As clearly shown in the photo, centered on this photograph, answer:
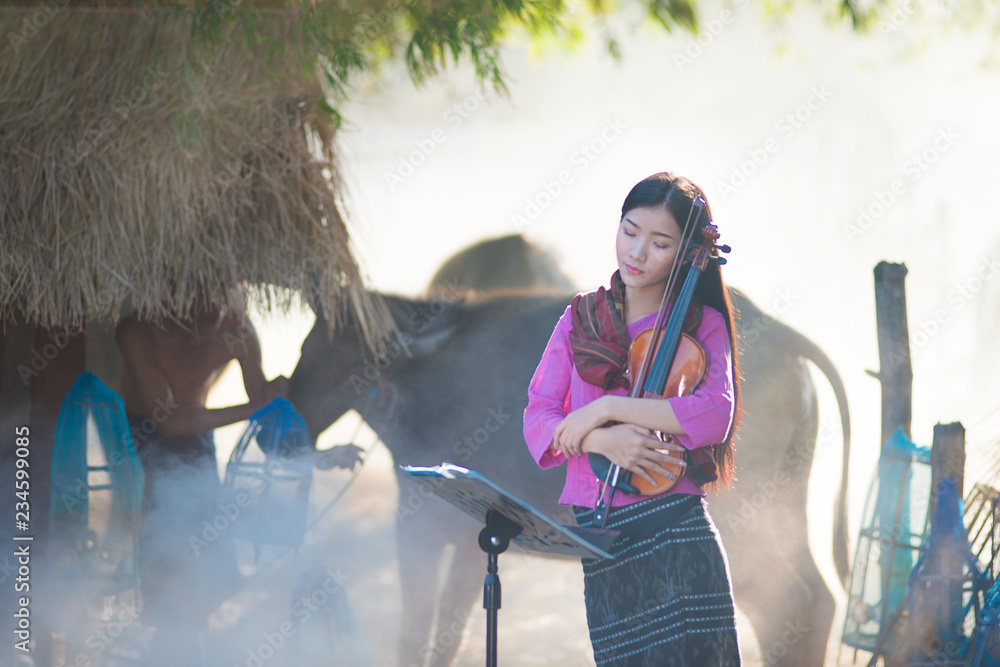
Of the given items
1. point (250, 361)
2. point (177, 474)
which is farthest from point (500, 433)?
point (177, 474)

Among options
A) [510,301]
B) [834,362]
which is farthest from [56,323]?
[834,362]

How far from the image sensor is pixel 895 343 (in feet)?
9.28

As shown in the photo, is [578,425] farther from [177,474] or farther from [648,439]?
[177,474]

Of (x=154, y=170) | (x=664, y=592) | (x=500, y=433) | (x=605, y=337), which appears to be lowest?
(x=664, y=592)

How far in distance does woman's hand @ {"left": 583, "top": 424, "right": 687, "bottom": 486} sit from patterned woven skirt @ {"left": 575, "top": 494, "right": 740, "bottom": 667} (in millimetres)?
111

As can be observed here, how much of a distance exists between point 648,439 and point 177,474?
2.43 m

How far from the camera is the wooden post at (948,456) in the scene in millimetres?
2557

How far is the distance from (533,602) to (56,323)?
275 cm

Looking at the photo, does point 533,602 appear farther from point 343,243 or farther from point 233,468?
point 343,243

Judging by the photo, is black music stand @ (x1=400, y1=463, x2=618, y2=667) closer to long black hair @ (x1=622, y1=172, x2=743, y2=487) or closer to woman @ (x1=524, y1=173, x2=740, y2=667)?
woman @ (x1=524, y1=173, x2=740, y2=667)

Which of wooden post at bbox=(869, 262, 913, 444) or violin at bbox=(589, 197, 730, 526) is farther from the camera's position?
wooden post at bbox=(869, 262, 913, 444)

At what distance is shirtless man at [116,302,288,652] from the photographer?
3135 mm

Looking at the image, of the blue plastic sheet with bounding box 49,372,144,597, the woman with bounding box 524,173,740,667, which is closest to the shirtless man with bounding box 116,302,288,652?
the blue plastic sheet with bounding box 49,372,144,597

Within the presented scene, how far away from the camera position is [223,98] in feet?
10.0
